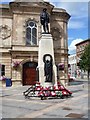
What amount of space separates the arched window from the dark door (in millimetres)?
2685

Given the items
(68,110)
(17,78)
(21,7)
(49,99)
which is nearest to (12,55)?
(17,78)

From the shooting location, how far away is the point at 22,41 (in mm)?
29172

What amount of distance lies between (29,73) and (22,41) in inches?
156

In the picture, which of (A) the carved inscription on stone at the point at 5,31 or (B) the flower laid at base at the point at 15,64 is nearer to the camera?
(B) the flower laid at base at the point at 15,64

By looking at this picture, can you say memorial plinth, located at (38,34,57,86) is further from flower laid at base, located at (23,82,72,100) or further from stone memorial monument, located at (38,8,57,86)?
flower laid at base, located at (23,82,72,100)

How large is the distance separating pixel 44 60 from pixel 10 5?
12962 millimetres

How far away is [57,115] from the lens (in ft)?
34.7

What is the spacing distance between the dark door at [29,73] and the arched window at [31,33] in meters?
2.69

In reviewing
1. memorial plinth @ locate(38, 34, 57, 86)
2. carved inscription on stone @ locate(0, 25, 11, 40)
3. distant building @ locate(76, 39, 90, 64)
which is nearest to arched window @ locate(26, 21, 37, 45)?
carved inscription on stone @ locate(0, 25, 11, 40)

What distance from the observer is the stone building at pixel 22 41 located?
28797mm

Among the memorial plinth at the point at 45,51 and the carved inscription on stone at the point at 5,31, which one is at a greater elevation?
the carved inscription on stone at the point at 5,31

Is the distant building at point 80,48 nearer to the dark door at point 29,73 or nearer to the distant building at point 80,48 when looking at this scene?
the distant building at point 80,48

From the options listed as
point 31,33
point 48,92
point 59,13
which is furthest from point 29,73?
point 48,92

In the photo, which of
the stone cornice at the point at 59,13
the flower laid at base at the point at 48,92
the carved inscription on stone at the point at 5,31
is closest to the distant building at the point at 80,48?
the stone cornice at the point at 59,13
